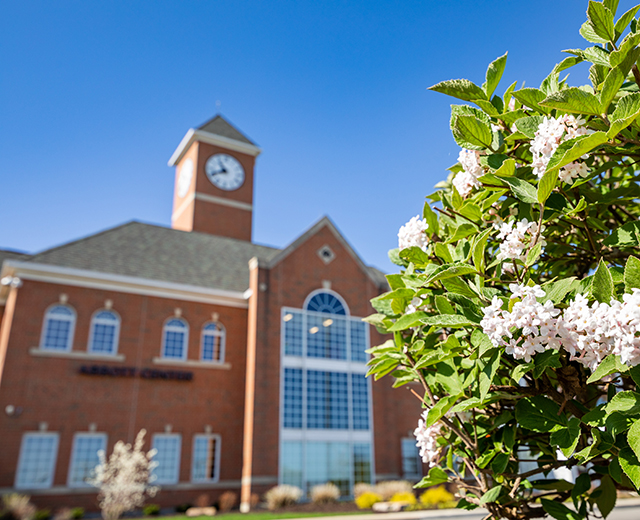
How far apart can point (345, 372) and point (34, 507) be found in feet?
44.8

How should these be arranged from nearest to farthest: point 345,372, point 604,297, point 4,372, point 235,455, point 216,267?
point 604,297
point 4,372
point 235,455
point 345,372
point 216,267

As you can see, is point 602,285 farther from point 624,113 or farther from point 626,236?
point 624,113

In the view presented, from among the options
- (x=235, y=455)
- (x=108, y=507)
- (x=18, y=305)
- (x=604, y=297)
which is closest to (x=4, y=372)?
(x=18, y=305)

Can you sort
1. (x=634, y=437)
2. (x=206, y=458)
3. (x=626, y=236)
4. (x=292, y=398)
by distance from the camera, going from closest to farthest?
1. (x=634, y=437)
2. (x=626, y=236)
3. (x=206, y=458)
4. (x=292, y=398)

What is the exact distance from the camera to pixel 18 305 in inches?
808

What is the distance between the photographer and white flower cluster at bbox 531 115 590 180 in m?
2.23

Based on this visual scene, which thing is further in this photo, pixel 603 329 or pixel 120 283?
pixel 120 283

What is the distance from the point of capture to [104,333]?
22.1 metres

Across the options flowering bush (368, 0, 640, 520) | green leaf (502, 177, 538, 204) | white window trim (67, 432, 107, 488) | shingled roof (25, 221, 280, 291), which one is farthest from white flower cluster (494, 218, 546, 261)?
shingled roof (25, 221, 280, 291)

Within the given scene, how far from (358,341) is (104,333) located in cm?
1201

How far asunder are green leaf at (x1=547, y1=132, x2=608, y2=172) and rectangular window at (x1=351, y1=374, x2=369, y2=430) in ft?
77.5

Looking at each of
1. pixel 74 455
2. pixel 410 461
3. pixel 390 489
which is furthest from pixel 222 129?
pixel 390 489

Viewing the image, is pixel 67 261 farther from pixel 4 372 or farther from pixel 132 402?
pixel 132 402

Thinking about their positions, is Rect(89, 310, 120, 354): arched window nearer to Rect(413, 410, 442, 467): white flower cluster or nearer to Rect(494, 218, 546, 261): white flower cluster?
Rect(413, 410, 442, 467): white flower cluster
